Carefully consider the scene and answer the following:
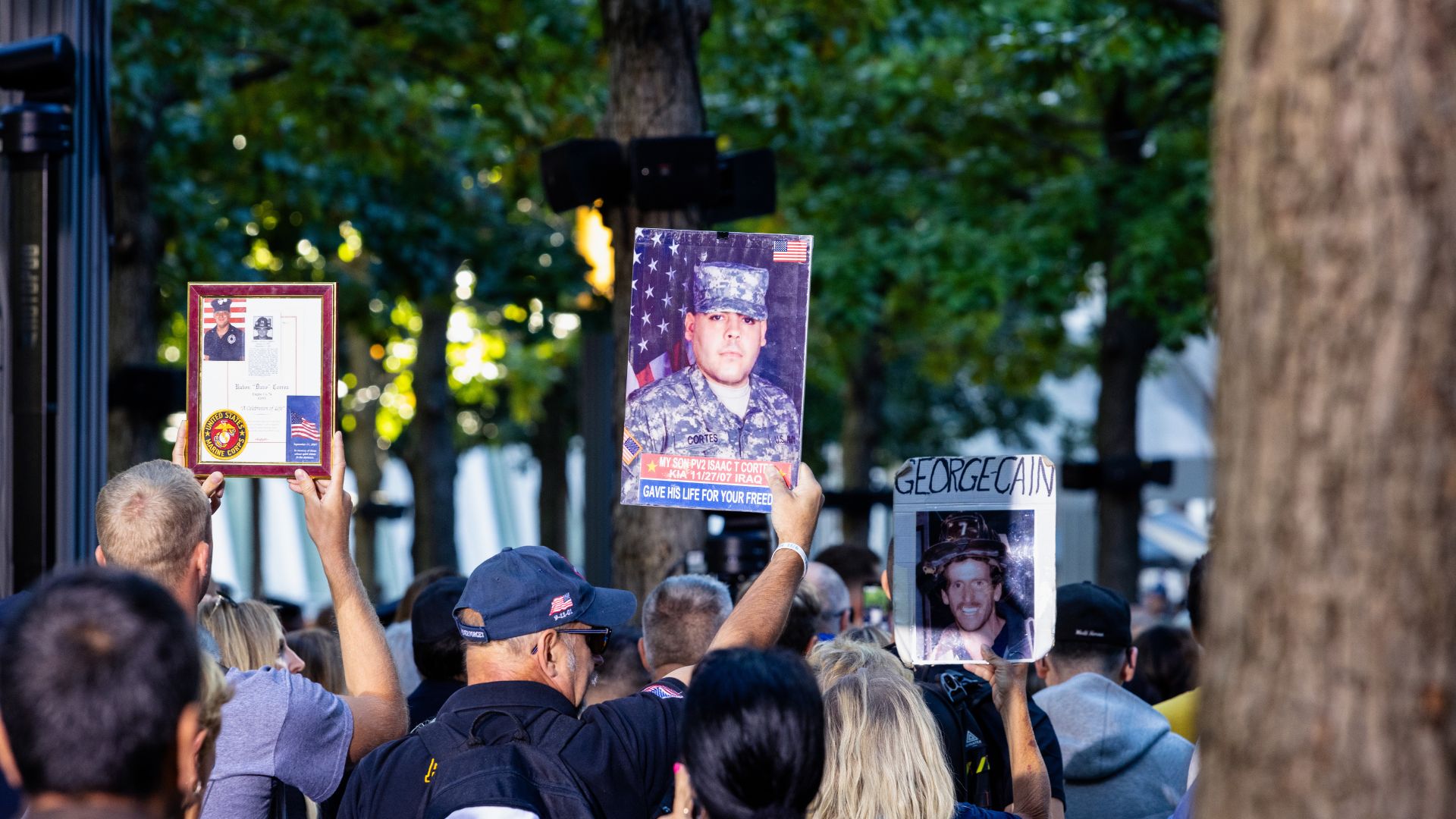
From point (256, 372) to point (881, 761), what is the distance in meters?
1.80

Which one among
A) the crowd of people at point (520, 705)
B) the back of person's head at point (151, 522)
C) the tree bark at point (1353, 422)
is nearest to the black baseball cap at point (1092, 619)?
the crowd of people at point (520, 705)

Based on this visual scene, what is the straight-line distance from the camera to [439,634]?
4.72 meters

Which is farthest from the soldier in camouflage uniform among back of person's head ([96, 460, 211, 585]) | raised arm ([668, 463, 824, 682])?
back of person's head ([96, 460, 211, 585])

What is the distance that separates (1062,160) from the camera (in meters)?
15.1

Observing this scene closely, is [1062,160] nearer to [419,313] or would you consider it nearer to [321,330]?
[419,313]

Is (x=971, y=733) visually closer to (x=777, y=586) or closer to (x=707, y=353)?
(x=777, y=586)

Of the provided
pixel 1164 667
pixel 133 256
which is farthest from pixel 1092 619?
pixel 133 256

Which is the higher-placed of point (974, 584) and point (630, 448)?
point (630, 448)

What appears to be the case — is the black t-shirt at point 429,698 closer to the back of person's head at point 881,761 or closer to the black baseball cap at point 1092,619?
the back of person's head at point 881,761

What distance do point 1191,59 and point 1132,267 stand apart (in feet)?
6.91

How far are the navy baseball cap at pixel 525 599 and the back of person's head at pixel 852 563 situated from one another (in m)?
3.89

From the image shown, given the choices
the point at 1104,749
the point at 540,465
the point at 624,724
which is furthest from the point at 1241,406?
the point at 540,465

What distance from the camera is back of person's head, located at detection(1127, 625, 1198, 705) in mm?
6598

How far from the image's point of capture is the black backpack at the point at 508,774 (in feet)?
9.67
